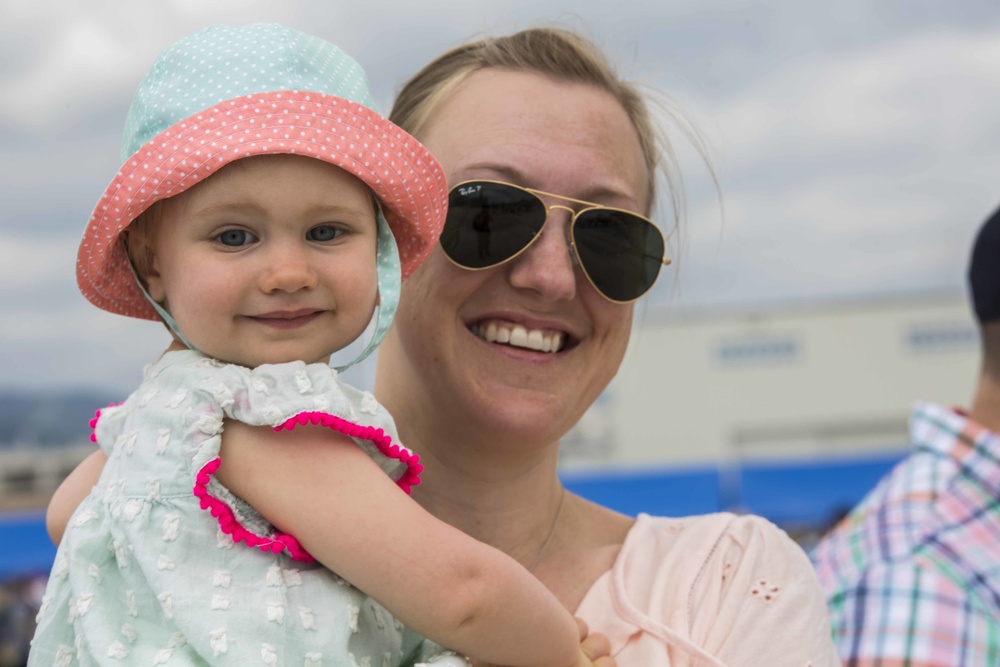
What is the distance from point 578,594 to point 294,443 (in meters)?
0.93

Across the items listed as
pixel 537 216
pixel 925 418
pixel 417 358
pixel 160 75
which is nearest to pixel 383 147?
pixel 160 75

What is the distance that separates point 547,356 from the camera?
2.21 meters

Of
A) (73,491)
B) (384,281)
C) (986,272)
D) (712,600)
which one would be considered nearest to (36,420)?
(986,272)

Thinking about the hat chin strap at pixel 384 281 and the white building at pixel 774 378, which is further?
A: the white building at pixel 774 378

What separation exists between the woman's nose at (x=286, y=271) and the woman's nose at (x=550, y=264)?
75 cm

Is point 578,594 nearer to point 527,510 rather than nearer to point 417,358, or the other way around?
point 527,510

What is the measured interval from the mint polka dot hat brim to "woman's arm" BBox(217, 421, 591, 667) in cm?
38

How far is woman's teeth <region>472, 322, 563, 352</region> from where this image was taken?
218 centimetres

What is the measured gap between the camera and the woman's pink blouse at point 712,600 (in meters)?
1.93

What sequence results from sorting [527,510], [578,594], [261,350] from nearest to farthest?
[261,350] → [578,594] → [527,510]

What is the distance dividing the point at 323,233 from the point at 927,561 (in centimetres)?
220

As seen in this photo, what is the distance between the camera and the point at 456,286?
216cm

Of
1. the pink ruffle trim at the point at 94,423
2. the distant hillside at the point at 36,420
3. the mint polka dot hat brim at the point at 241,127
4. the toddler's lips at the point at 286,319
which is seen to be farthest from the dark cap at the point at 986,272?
the distant hillside at the point at 36,420

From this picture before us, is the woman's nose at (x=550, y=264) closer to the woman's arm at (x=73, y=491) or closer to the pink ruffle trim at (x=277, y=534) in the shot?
the pink ruffle trim at (x=277, y=534)
